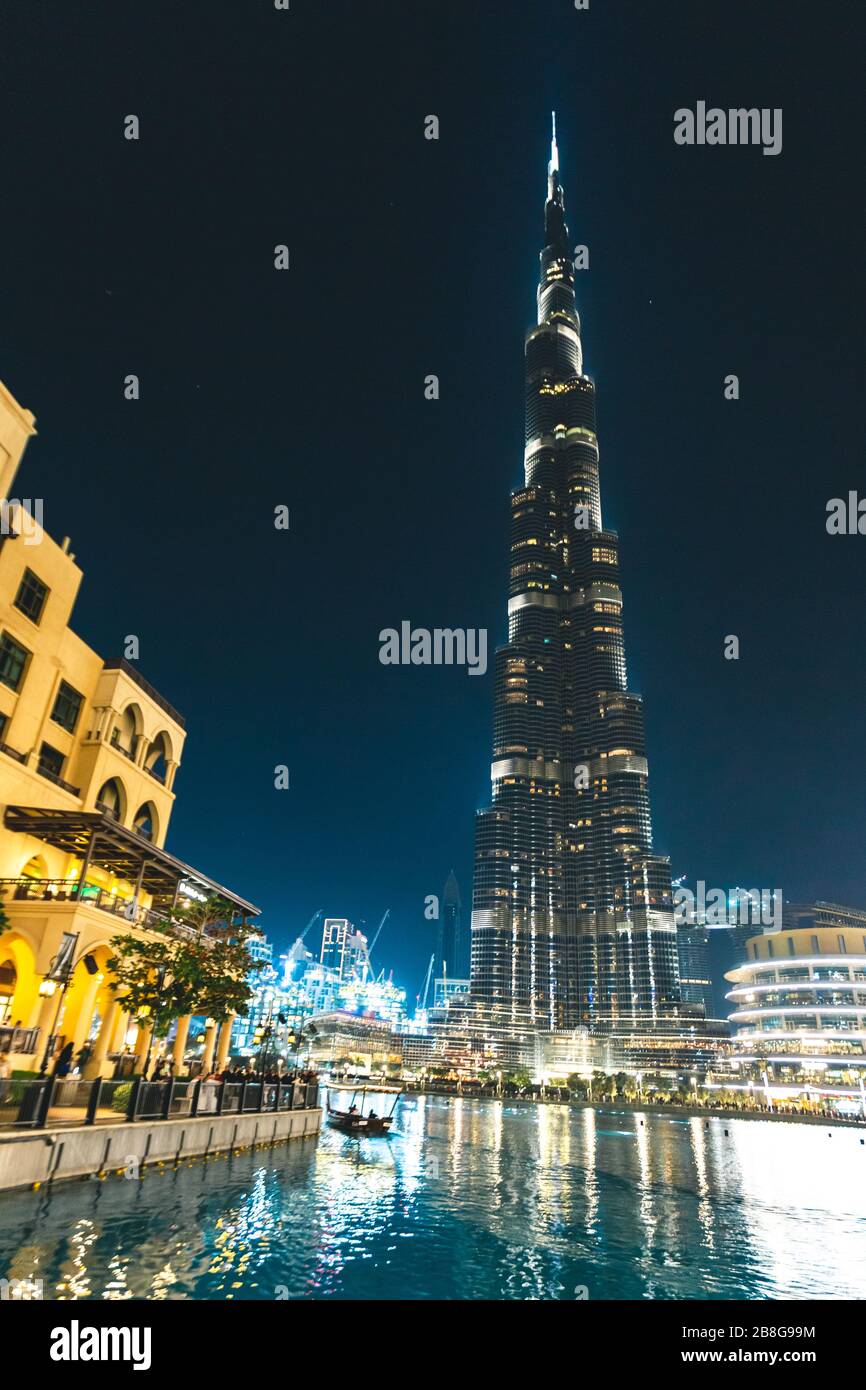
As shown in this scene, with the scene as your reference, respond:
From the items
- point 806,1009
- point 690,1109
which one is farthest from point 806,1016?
point 690,1109

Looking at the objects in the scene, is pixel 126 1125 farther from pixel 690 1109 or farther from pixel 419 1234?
pixel 690 1109

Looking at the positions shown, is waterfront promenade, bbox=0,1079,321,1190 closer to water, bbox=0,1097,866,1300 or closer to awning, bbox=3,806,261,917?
water, bbox=0,1097,866,1300

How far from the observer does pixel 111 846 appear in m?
39.6

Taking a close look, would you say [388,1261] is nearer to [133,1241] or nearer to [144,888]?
[133,1241]

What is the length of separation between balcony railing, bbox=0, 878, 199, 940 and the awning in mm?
1870

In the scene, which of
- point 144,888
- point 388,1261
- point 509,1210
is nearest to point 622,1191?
point 509,1210

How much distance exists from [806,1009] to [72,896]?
18372 cm

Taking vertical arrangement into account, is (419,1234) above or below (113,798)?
below

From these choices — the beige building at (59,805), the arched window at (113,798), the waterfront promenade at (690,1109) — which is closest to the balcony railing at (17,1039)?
the beige building at (59,805)

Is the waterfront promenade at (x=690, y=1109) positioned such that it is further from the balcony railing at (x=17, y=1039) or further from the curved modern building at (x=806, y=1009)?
the balcony railing at (x=17, y=1039)

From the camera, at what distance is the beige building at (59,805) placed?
34.5m

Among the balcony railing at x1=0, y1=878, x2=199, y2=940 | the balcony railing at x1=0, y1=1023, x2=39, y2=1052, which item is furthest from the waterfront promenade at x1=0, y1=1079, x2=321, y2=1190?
the balcony railing at x1=0, y1=878, x2=199, y2=940

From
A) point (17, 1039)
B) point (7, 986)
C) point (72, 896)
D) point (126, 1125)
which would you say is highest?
point (72, 896)
